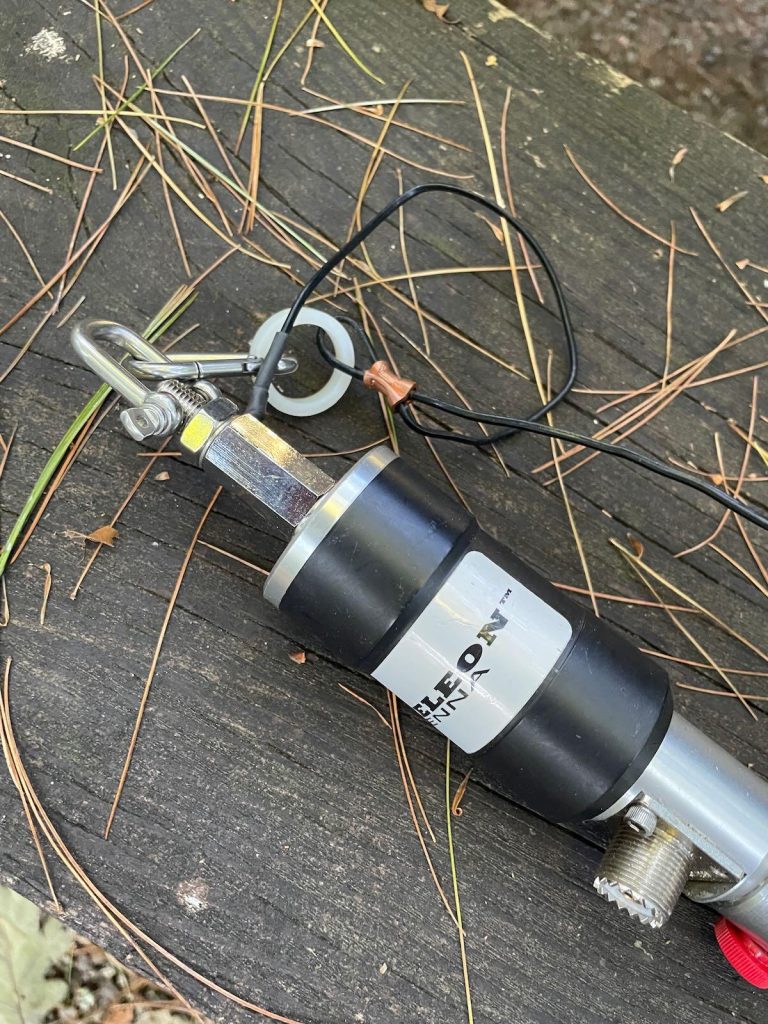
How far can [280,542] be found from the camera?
3.34 feet

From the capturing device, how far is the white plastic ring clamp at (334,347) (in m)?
1.02

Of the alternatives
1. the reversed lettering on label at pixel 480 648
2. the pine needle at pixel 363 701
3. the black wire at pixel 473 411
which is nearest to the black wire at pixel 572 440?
the black wire at pixel 473 411

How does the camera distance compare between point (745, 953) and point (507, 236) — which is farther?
point (507, 236)

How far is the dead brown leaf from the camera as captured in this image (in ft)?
3.22

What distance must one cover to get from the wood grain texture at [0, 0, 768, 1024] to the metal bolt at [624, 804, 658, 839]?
135 mm

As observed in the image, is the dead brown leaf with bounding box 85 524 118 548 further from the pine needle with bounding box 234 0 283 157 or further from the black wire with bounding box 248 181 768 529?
the pine needle with bounding box 234 0 283 157

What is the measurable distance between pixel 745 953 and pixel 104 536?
3.00 feet

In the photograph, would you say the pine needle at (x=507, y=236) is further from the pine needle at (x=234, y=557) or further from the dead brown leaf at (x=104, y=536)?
the dead brown leaf at (x=104, y=536)

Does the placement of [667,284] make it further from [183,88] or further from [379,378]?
[183,88]

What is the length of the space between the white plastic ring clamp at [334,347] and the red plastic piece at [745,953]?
0.81m

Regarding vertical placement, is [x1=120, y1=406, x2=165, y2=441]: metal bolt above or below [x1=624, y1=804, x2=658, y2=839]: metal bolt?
above

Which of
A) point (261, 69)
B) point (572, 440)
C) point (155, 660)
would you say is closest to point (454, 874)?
point (155, 660)

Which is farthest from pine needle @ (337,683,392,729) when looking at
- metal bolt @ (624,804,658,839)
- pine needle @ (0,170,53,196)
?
pine needle @ (0,170,53,196)

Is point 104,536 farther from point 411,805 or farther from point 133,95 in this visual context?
point 133,95
